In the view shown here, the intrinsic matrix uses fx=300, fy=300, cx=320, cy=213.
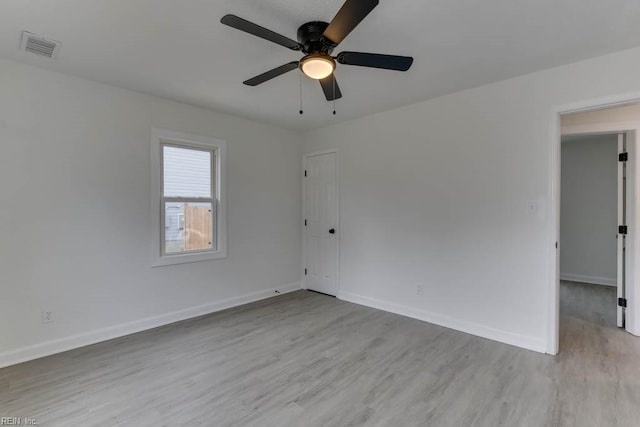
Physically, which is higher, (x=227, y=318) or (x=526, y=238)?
(x=526, y=238)

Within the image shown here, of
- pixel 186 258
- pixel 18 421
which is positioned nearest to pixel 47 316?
pixel 18 421

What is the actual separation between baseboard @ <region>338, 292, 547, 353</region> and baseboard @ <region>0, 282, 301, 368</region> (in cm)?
154

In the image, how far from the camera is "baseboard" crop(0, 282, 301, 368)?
2.58m

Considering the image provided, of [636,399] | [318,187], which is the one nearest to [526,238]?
[636,399]

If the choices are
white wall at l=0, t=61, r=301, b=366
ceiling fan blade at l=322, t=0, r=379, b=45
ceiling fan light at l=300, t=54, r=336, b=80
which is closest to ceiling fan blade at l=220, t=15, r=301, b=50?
ceiling fan light at l=300, t=54, r=336, b=80

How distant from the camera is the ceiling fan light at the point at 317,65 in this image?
186cm

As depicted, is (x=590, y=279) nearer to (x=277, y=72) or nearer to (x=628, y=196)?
(x=628, y=196)

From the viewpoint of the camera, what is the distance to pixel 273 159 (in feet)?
15.0

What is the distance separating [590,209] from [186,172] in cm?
666

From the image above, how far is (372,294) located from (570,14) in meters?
3.28

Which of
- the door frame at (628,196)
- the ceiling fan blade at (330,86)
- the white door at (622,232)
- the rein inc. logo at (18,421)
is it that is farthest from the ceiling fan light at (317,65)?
the white door at (622,232)

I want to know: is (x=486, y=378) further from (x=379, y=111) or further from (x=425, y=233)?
(x=379, y=111)

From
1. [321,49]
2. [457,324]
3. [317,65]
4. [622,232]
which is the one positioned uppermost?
[321,49]

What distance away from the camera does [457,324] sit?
3262mm
